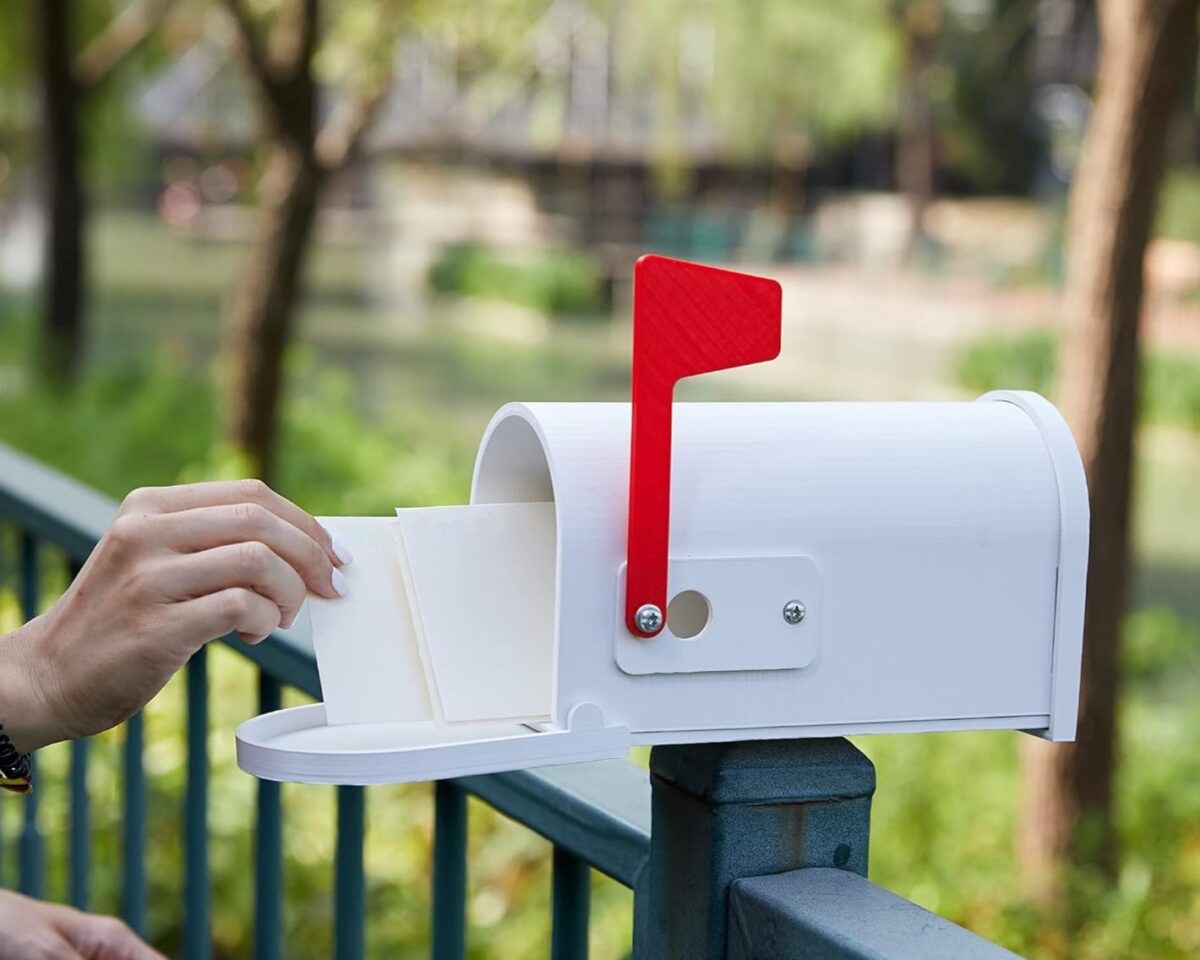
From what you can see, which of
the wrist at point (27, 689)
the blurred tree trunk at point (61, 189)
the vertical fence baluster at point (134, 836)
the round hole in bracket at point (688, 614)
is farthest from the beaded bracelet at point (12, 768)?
the blurred tree trunk at point (61, 189)

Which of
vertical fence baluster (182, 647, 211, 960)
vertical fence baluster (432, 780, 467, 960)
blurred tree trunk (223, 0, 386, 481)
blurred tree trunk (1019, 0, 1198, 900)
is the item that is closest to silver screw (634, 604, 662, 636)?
vertical fence baluster (432, 780, 467, 960)

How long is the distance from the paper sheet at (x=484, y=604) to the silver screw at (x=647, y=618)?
0.06 m

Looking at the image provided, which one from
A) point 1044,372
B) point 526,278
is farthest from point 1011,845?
point 526,278

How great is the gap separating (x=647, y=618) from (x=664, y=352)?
0.14 m

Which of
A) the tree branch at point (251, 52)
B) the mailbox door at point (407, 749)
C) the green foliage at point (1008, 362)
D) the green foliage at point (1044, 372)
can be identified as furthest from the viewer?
the green foliage at point (1008, 362)

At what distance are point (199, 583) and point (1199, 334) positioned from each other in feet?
71.1

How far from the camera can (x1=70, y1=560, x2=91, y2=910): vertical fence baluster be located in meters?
1.91

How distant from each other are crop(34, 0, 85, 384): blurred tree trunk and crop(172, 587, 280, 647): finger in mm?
12106

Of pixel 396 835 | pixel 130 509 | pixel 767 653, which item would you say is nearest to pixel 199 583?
pixel 130 509

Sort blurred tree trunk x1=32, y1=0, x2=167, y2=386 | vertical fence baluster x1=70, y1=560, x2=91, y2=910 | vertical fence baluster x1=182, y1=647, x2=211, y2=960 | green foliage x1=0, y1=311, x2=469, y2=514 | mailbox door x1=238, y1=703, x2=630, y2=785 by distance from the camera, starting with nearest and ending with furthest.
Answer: mailbox door x1=238, y1=703, x2=630, y2=785 < vertical fence baluster x1=182, y1=647, x2=211, y2=960 < vertical fence baluster x1=70, y1=560, x2=91, y2=910 < green foliage x1=0, y1=311, x2=469, y2=514 < blurred tree trunk x1=32, y1=0, x2=167, y2=386

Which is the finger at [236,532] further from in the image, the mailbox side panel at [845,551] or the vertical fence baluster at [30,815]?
the vertical fence baluster at [30,815]

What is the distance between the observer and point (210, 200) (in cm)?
5241

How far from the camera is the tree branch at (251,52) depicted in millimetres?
7457

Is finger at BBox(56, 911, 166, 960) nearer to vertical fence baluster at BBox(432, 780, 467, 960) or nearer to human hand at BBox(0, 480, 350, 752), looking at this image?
vertical fence baluster at BBox(432, 780, 467, 960)
